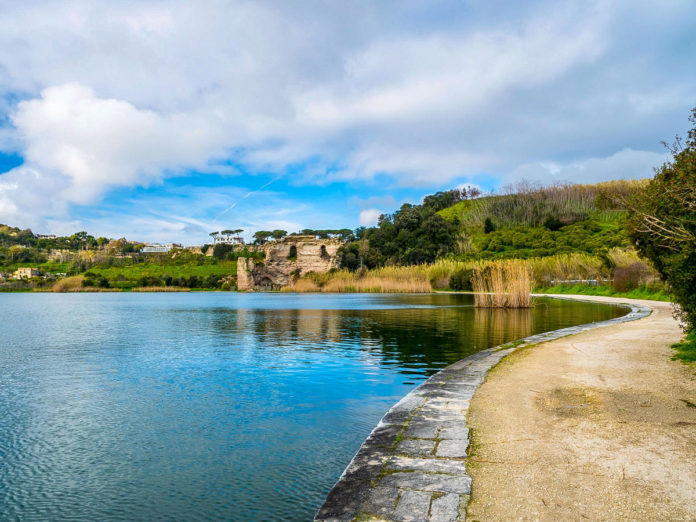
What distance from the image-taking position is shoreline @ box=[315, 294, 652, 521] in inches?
92.3

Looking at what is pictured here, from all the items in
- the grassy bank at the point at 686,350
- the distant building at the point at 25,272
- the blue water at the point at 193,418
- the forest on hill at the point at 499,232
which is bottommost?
the blue water at the point at 193,418

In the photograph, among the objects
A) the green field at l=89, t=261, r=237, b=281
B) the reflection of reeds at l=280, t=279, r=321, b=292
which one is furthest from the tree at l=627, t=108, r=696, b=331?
the green field at l=89, t=261, r=237, b=281

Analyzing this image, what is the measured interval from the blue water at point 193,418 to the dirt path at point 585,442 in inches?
45.9

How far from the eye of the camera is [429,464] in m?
2.91

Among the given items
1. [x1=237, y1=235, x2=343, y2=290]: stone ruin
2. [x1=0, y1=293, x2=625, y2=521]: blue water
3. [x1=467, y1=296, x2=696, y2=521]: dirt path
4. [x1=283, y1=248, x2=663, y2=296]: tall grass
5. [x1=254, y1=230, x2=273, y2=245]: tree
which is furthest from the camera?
[x1=254, y1=230, x2=273, y2=245]: tree

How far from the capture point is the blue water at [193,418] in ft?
10.3

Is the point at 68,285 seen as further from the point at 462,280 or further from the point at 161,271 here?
the point at 462,280

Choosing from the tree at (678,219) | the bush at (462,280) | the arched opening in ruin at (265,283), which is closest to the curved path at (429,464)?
the tree at (678,219)

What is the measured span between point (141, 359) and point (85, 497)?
5.72 metres

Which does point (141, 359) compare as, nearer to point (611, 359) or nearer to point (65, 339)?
point (65, 339)

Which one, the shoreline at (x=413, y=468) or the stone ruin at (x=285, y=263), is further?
the stone ruin at (x=285, y=263)

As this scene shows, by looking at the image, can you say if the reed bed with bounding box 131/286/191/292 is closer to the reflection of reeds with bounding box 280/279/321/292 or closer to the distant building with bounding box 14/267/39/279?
the reflection of reeds with bounding box 280/279/321/292

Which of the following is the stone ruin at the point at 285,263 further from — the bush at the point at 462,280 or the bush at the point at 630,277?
the bush at the point at 630,277

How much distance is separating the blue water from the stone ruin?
5836 centimetres
